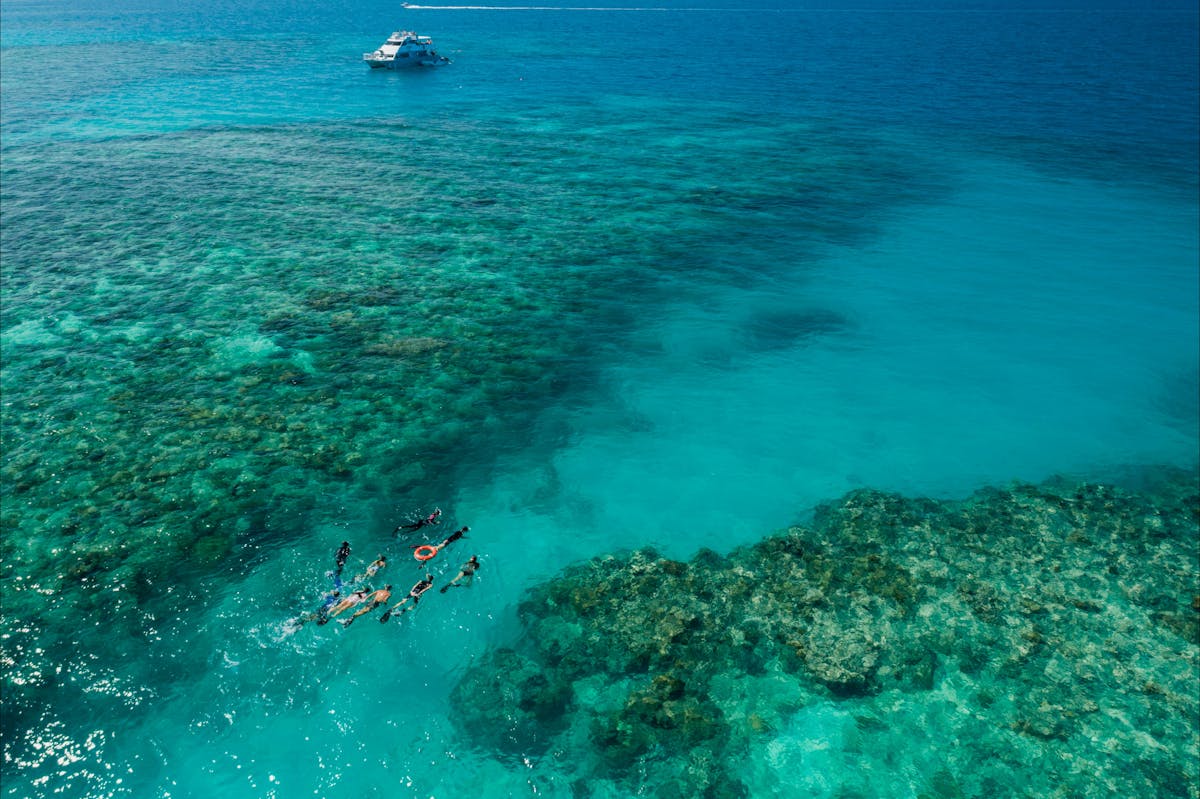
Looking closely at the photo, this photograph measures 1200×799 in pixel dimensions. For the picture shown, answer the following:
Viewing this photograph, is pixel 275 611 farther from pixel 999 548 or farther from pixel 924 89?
pixel 924 89

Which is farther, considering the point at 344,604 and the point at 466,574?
the point at 466,574

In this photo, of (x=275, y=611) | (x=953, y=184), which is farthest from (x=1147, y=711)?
(x=953, y=184)

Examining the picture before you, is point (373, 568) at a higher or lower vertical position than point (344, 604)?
higher

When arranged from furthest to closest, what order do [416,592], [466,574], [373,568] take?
[466,574], [373,568], [416,592]

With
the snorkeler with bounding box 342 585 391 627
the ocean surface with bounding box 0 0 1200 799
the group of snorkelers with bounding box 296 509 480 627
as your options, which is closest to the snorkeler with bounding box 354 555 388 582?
the group of snorkelers with bounding box 296 509 480 627

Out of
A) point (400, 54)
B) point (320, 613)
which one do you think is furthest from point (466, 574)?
point (400, 54)

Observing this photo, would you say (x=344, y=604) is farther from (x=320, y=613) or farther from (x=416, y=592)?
(x=416, y=592)

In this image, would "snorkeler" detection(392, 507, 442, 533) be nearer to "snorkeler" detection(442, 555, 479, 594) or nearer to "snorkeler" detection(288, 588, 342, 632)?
"snorkeler" detection(442, 555, 479, 594)
